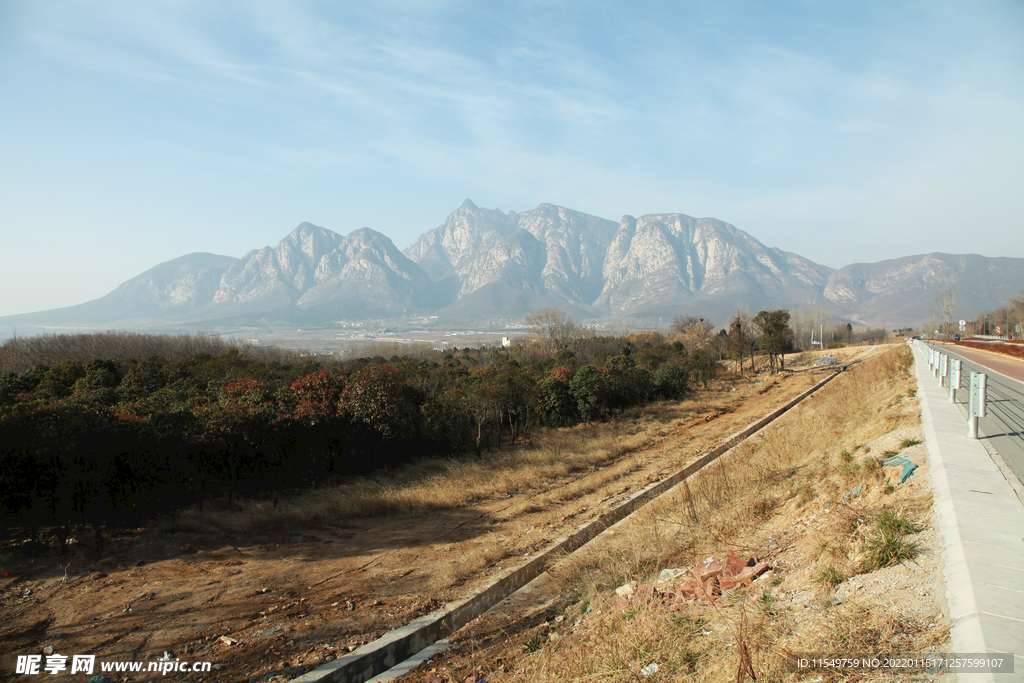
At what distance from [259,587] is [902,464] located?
1149 cm

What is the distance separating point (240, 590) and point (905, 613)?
9954 mm

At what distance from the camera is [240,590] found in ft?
30.9

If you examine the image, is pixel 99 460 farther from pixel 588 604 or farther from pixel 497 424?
pixel 497 424

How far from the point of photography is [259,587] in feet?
31.4

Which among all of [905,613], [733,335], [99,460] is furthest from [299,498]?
[733,335]

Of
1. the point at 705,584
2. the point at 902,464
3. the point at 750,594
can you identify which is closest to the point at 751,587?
the point at 750,594

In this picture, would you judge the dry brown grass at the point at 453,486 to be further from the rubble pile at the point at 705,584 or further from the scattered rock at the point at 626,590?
the rubble pile at the point at 705,584

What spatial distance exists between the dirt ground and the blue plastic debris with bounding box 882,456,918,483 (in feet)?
20.4

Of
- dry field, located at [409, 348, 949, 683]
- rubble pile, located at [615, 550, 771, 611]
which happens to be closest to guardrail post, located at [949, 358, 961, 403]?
dry field, located at [409, 348, 949, 683]

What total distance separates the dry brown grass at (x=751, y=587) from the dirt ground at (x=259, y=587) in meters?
1.73

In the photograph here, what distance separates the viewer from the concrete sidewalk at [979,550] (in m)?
3.97

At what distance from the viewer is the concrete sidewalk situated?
397cm

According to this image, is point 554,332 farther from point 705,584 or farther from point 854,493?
point 705,584

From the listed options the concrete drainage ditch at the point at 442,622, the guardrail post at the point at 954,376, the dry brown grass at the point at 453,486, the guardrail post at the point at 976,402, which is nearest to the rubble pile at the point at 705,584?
the concrete drainage ditch at the point at 442,622
